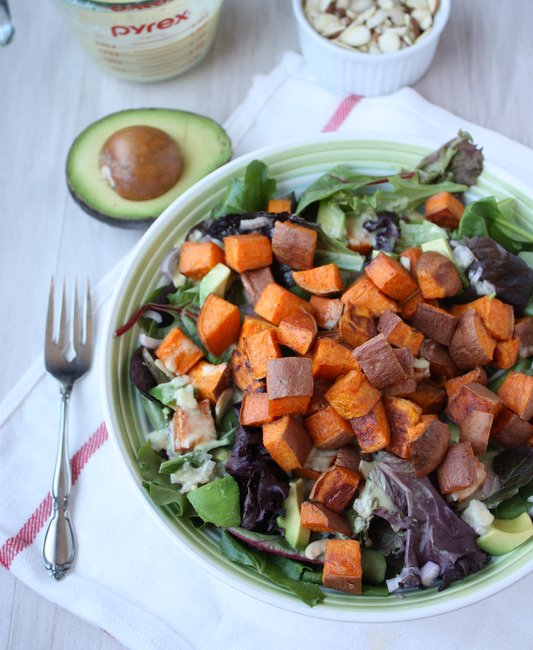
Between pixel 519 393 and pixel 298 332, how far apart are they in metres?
0.78

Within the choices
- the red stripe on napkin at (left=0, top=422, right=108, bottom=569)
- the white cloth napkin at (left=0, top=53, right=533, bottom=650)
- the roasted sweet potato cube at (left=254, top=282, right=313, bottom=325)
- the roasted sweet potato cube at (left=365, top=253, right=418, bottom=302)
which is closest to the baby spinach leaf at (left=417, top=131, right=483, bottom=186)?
the white cloth napkin at (left=0, top=53, right=533, bottom=650)

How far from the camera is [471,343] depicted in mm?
2359

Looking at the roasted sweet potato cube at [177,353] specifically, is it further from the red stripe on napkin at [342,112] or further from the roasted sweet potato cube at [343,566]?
the red stripe on napkin at [342,112]

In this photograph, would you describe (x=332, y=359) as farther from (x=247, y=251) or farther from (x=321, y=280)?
(x=247, y=251)

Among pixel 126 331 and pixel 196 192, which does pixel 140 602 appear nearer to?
pixel 126 331

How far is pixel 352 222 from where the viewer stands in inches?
107

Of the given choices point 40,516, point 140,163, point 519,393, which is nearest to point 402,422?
point 519,393

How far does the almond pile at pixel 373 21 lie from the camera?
3340mm

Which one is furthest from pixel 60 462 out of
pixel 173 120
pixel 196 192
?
pixel 173 120

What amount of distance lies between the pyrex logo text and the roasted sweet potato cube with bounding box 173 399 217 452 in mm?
1889

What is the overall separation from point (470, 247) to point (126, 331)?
4.40 ft

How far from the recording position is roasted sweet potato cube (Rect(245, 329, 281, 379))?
2303 millimetres

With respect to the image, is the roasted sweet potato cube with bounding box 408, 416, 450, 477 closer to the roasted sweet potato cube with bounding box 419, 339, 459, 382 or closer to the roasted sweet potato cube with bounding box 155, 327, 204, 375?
the roasted sweet potato cube with bounding box 419, 339, 459, 382

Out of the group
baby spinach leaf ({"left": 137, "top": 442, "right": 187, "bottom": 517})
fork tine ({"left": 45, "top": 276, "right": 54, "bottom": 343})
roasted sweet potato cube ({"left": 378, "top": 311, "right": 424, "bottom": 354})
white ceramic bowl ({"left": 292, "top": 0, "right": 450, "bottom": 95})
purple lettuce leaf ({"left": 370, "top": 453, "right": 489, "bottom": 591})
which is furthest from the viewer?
white ceramic bowl ({"left": 292, "top": 0, "right": 450, "bottom": 95})
